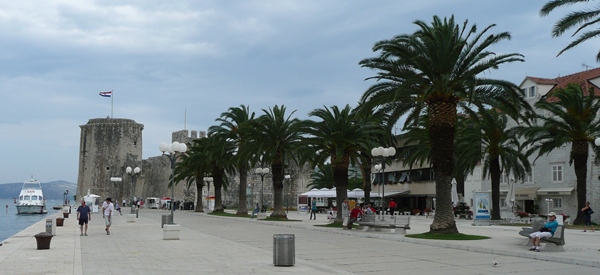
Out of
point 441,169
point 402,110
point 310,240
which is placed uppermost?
point 402,110

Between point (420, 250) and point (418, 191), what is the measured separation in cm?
4218

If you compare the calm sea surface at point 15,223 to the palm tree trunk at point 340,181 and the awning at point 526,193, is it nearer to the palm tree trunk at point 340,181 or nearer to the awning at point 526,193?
the palm tree trunk at point 340,181

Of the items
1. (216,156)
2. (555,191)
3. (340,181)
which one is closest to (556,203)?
(555,191)

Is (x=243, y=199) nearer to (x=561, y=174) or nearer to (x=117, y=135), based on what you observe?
(x=561, y=174)

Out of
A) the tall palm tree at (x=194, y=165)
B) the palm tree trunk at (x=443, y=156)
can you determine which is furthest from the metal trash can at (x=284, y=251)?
the tall palm tree at (x=194, y=165)

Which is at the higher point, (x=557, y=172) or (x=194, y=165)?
(x=194, y=165)

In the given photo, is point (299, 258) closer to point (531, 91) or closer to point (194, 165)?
point (531, 91)

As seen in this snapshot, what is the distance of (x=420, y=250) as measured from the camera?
16500 millimetres

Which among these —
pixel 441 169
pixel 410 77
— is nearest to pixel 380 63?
pixel 410 77

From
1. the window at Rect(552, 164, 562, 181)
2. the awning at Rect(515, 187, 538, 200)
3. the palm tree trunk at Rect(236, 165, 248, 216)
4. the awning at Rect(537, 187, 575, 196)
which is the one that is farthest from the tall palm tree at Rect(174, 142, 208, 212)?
the window at Rect(552, 164, 562, 181)

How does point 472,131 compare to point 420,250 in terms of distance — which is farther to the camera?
point 472,131

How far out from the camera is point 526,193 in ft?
146

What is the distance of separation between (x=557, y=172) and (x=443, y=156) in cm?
2506

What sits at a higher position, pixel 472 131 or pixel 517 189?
pixel 472 131
